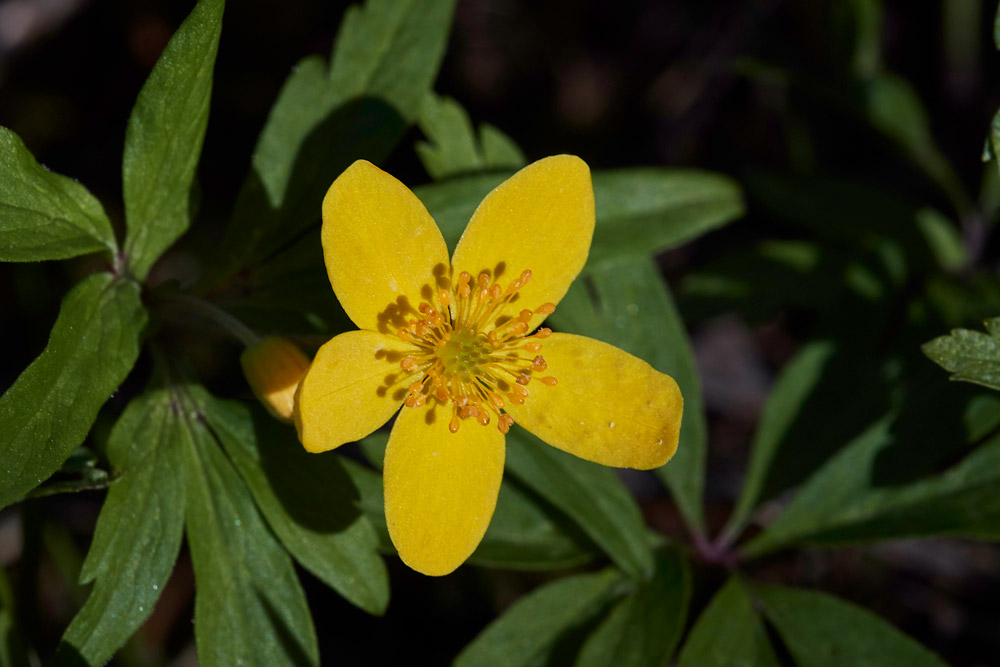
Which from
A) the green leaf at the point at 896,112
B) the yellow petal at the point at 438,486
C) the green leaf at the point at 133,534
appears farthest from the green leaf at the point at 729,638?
the green leaf at the point at 896,112

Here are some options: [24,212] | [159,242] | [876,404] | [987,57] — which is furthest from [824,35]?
[24,212]

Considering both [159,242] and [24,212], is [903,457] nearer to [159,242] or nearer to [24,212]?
[159,242]

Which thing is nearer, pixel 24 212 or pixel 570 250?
pixel 24 212

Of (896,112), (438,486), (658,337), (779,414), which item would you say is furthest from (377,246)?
(896,112)

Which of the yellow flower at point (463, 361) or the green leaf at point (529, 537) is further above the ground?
the yellow flower at point (463, 361)

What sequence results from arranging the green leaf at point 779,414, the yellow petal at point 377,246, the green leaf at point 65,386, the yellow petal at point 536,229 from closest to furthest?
1. the green leaf at point 65,386
2. the yellow petal at point 377,246
3. the yellow petal at point 536,229
4. the green leaf at point 779,414

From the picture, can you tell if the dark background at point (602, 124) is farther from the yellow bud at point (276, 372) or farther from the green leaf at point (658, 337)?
the yellow bud at point (276, 372)
